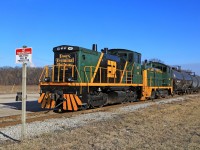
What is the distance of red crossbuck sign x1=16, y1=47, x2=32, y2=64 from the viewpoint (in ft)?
26.9

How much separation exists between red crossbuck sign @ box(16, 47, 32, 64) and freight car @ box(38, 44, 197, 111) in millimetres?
6840

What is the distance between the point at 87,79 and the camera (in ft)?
53.7

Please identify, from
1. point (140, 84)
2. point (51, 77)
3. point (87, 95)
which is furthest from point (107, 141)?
point (140, 84)

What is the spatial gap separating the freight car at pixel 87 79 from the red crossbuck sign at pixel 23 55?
6840mm

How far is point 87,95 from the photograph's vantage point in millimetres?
15828

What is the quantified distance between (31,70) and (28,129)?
109748mm

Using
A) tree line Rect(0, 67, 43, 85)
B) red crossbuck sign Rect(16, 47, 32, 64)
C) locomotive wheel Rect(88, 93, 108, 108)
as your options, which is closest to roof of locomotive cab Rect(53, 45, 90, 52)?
locomotive wheel Rect(88, 93, 108, 108)

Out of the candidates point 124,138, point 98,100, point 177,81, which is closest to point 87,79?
point 98,100

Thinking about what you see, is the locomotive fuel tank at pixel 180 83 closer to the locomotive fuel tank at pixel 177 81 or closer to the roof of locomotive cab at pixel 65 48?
the locomotive fuel tank at pixel 177 81

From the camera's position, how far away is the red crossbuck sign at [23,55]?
8.20 m

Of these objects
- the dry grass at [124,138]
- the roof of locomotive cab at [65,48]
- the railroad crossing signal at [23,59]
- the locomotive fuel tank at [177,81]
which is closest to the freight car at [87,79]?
the roof of locomotive cab at [65,48]

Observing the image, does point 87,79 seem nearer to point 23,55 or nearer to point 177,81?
point 23,55

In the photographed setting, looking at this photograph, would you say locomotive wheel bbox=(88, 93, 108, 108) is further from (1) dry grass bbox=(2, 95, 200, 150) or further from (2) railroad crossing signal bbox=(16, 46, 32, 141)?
(2) railroad crossing signal bbox=(16, 46, 32, 141)

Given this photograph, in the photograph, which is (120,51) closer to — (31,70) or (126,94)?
(126,94)
